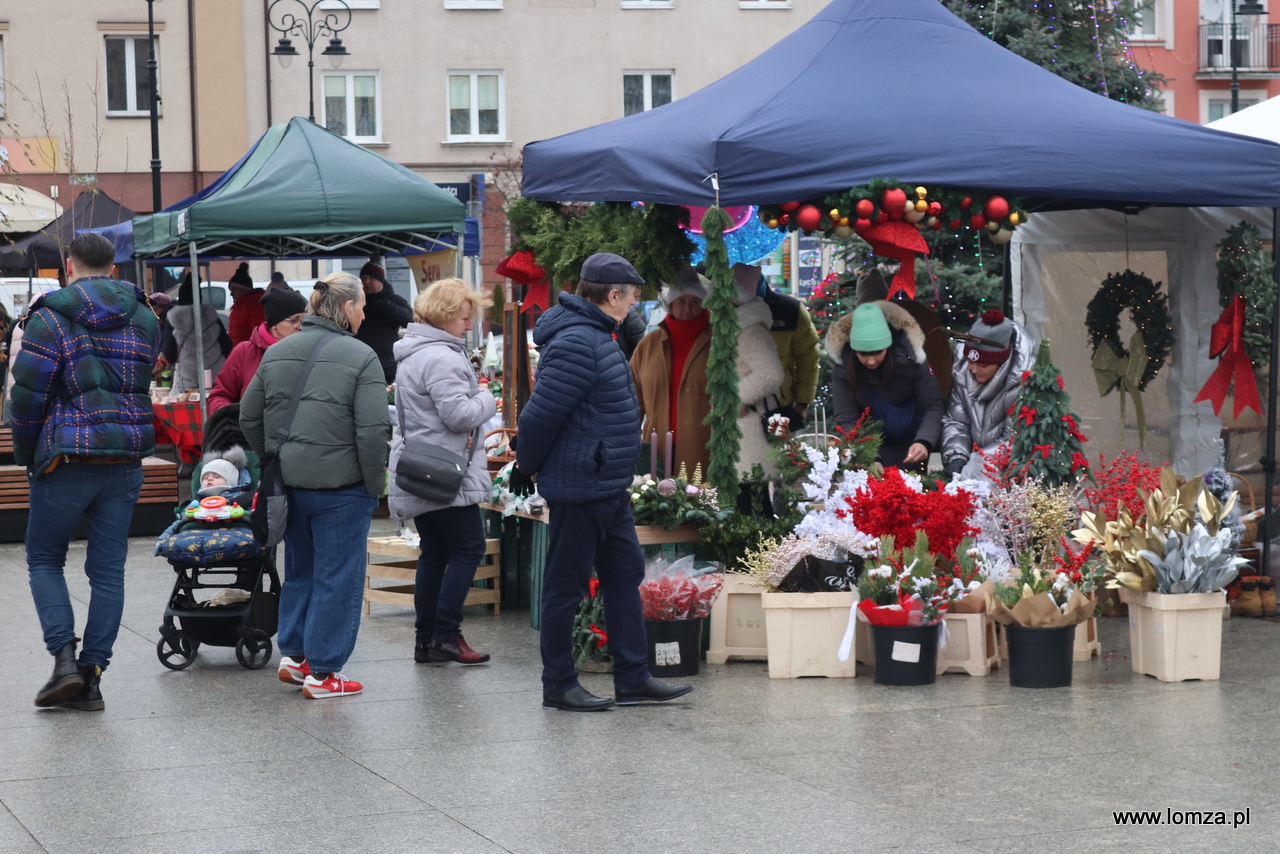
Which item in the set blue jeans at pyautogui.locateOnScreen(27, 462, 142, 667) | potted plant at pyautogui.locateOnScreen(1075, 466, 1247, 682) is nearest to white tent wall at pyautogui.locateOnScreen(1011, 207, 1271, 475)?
potted plant at pyautogui.locateOnScreen(1075, 466, 1247, 682)

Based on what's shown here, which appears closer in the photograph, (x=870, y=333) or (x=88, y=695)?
(x=88, y=695)

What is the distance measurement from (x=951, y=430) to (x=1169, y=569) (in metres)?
1.95

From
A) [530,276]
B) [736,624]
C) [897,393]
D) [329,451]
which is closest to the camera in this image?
[329,451]

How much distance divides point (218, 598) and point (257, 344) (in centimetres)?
200

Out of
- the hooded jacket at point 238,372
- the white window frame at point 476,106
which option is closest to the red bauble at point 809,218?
the hooded jacket at point 238,372

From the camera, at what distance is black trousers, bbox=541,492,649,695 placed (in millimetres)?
6730

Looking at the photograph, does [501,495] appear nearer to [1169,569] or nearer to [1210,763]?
[1169,569]

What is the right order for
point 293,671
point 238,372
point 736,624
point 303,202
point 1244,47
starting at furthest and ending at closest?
point 1244,47 < point 303,202 < point 238,372 < point 736,624 < point 293,671

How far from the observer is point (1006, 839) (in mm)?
4922

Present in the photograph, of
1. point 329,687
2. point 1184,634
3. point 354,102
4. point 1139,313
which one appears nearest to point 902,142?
point 1184,634

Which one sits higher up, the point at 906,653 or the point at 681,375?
the point at 681,375

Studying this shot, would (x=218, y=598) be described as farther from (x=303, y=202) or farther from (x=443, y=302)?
(x=303, y=202)

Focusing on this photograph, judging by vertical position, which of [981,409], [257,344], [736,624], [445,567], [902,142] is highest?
[902,142]

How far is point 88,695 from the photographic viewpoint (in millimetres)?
6957
